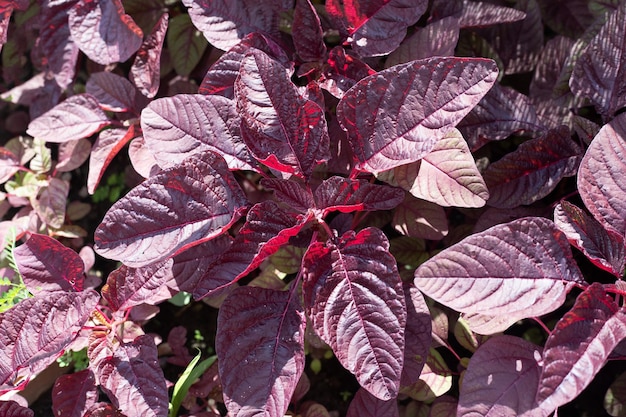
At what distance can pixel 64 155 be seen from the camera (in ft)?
5.49

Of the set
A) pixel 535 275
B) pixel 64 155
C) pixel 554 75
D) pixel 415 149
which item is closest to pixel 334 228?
pixel 415 149

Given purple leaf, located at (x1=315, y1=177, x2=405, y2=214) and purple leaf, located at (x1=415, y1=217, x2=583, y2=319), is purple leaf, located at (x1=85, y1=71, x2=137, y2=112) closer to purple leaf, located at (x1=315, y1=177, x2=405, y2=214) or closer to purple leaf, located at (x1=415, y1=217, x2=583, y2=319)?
purple leaf, located at (x1=315, y1=177, x2=405, y2=214)

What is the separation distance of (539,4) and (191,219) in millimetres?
1163

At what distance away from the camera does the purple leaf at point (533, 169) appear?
123 cm

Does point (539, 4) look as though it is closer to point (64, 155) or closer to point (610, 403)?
point (610, 403)

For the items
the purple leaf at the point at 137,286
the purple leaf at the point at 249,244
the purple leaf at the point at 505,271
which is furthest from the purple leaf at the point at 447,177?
the purple leaf at the point at 137,286

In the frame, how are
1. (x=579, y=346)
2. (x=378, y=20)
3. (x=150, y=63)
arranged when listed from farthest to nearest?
(x=150, y=63) → (x=378, y=20) → (x=579, y=346)

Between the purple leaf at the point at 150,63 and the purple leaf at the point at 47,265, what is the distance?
43 centimetres

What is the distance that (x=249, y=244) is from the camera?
1.08 meters

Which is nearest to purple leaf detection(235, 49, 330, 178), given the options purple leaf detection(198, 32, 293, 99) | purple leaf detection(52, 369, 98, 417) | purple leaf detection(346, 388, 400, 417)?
purple leaf detection(198, 32, 293, 99)

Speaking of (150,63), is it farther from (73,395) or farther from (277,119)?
(73,395)

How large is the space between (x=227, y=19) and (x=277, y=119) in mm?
355

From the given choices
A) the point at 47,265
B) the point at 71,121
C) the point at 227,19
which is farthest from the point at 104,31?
the point at 47,265

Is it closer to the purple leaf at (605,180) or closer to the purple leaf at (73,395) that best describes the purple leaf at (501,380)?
the purple leaf at (605,180)
